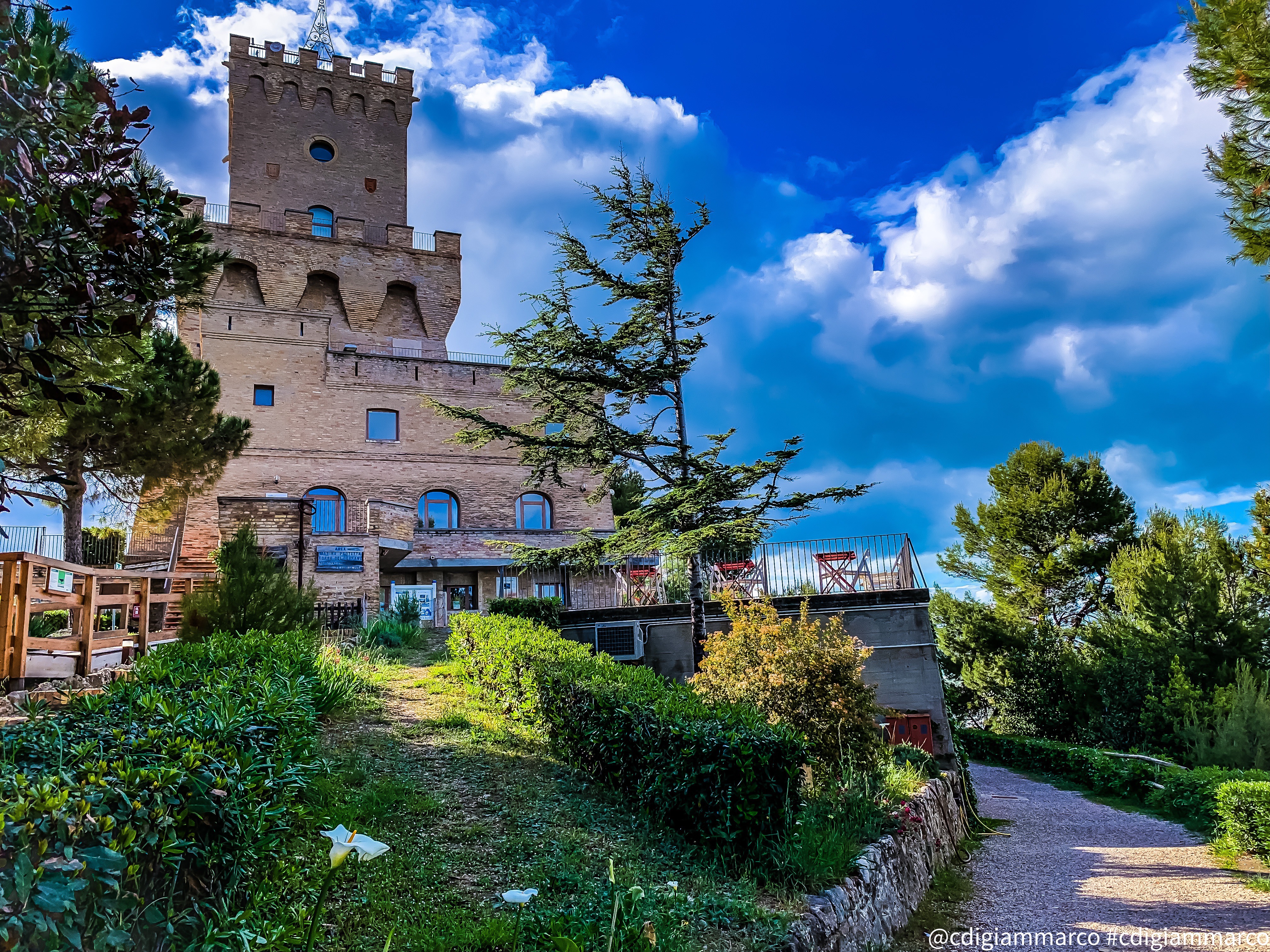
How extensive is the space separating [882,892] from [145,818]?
18.8 ft

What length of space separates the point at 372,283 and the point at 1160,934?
97.6 feet

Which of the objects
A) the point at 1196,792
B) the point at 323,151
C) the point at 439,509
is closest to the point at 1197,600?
the point at 1196,792

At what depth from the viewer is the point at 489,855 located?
505 centimetres

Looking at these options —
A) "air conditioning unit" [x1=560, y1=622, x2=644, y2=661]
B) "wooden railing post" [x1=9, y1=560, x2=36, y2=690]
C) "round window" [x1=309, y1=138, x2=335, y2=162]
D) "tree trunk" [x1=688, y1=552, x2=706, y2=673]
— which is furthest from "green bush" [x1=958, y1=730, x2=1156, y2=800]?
→ "round window" [x1=309, y1=138, x2=335, y2=162]

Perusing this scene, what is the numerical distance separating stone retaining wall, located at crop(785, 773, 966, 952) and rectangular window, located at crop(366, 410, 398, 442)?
22.6m

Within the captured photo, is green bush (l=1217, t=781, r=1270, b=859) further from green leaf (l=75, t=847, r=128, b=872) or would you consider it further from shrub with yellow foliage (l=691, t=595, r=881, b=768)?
green leaf (l=75, t=847, r=128, b=872)

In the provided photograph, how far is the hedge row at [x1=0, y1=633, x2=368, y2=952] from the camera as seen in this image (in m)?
2.13

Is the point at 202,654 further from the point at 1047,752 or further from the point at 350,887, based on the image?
the point at 1047,752

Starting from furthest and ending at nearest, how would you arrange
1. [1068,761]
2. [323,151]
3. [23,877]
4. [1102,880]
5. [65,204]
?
[323,151] → [1068,761] → [1102,880] → [65,204] → [23,877]

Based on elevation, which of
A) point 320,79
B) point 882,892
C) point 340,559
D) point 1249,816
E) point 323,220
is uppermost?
point 320,79

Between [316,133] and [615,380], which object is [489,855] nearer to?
[615,380]

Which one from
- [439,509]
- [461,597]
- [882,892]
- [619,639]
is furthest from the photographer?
[439,509]

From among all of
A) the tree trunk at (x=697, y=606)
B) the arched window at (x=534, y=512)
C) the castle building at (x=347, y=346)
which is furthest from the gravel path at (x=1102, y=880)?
the arched window at (x=534, y=512)

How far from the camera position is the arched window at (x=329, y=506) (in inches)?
1011
